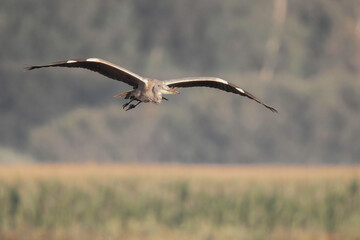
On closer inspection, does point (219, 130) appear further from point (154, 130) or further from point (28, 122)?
point (28, 122)

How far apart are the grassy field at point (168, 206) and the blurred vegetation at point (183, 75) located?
22.0 m

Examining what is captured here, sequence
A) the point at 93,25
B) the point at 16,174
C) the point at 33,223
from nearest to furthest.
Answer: the point at 33,223
the point at 16,174
the point at 93,25

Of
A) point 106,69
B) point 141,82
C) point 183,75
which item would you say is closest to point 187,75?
point 183,75

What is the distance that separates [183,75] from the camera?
46594 millimetres

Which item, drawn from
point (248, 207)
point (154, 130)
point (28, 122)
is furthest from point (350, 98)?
point (248, 207)

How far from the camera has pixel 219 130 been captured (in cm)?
4672

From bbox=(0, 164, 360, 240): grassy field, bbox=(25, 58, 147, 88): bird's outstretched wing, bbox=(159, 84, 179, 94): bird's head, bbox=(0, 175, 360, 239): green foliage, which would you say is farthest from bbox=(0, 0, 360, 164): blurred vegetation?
bbox=(159, 84, 179, 94): bird's head

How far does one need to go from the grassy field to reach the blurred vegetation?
72.2ft

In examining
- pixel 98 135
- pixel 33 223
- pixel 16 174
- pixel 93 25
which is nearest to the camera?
pixel 33 223

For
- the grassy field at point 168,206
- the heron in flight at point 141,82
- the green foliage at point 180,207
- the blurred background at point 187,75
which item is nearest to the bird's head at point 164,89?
the heron in flight at point 141,82

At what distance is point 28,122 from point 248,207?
86.2ft

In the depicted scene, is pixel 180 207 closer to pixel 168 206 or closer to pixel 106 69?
pixel 168 206

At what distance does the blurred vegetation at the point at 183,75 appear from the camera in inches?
1806

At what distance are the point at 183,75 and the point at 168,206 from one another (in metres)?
25.6
